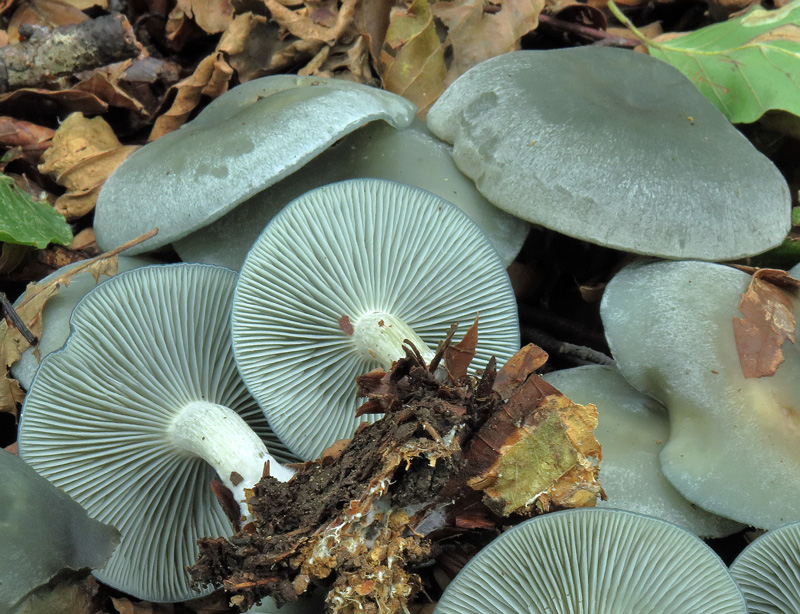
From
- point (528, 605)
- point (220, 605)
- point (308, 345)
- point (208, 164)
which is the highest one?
point (208, 164)

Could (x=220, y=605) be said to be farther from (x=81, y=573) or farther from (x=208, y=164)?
(x=208, y=164)

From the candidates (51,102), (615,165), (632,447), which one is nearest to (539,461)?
(632,447)

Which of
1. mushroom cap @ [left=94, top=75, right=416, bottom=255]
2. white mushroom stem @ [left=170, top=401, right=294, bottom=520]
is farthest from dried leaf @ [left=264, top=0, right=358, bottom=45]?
white mushroom stem @ [left=170, top=401, right=294, bottom=520]

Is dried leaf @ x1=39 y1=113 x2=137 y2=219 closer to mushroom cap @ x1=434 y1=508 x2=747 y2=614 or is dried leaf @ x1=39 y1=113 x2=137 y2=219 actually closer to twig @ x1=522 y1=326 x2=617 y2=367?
twig @ x1=522 y1=326 x2=617 y2=367

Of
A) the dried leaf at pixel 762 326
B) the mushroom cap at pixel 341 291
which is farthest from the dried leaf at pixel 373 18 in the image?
the dried leaf at pixel 762 326

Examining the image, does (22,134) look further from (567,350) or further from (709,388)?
(709,388)

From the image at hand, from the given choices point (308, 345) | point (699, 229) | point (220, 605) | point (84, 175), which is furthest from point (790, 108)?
point (84, 175)
